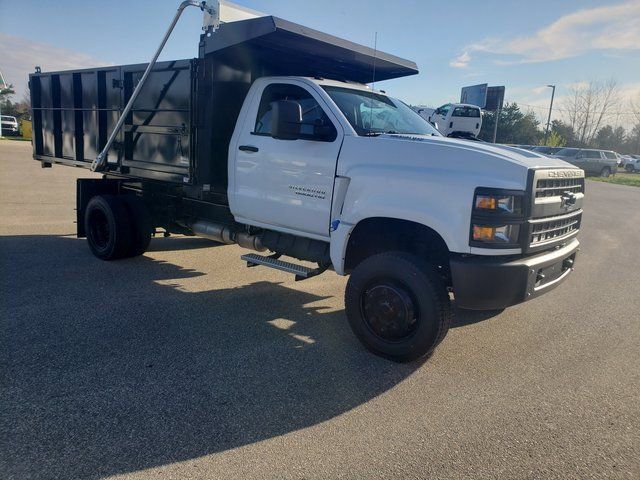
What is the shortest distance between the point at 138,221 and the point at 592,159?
1375 inches

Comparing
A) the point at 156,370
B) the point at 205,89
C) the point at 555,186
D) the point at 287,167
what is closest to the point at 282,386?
the point at 156,370

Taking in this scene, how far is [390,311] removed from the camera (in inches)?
163

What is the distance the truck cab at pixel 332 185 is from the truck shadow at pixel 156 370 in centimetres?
56

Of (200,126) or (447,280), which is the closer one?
(447,280)

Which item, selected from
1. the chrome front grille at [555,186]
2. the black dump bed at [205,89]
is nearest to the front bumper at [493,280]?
the chrome front grille at [555,186]

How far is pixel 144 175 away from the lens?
6629 millimetres

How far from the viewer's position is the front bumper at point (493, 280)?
12.2 ft

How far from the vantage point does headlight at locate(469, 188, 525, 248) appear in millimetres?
3686

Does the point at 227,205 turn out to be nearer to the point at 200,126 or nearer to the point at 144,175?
the point at 200,126

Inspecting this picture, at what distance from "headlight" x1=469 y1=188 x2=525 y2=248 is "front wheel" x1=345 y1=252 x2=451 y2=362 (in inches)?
20.5

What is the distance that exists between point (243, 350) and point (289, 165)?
1.84 metres

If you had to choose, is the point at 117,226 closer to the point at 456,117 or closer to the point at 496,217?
the point at 496,217

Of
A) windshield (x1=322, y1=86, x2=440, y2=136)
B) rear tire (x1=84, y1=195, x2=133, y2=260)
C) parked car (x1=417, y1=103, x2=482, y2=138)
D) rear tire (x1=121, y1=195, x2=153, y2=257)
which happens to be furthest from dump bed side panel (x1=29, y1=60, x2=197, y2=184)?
parked car (x1=417, y1=103, x2=482, y2=138)

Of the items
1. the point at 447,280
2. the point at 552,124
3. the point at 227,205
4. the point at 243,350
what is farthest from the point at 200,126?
the point at 552,124
